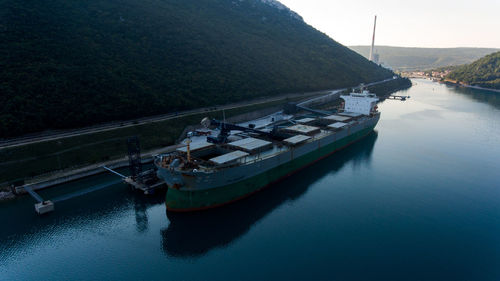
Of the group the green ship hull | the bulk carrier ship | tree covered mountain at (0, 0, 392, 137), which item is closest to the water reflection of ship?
the green ship hull

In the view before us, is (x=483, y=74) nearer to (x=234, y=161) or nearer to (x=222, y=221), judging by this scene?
(x=234, y=161)

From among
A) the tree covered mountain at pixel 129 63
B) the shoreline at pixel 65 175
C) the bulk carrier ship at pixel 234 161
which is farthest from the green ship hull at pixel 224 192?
the tree covered mountain at pixel 129 63

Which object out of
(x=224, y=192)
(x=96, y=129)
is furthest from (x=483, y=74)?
(x=96, y=129)

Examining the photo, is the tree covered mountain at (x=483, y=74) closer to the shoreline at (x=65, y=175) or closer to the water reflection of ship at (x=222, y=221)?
the water reflection of ship at (x=222, y=221)

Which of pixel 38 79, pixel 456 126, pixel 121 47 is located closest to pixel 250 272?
pixel 38 79

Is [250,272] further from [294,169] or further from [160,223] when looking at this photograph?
[294,169]
